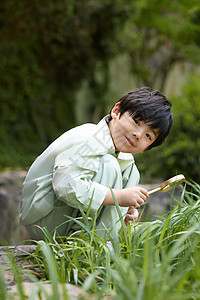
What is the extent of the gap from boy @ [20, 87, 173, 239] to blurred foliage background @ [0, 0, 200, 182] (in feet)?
13.8

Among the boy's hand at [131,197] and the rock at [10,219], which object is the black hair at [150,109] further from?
the rock at [10,219]

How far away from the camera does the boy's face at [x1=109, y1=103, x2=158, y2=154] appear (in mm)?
1743

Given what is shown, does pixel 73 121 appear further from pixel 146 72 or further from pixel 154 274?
pixel 154 274

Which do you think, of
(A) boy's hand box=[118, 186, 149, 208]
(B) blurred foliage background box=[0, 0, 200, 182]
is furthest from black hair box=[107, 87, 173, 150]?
(B) blurred foliage background box=[0, 0, 200, 182]

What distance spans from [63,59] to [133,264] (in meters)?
6.68

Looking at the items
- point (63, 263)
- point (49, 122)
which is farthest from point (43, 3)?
point (63, 263)

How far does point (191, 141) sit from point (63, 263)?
3.15 m

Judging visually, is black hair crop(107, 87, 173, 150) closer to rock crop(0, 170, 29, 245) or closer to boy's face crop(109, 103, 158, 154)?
boy's face crop(109, 103, 158, 154)

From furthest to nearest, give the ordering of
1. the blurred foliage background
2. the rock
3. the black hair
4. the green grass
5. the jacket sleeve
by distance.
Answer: the blurred foliage background, the rock, the black hair, the jacket sleeve, the green grass

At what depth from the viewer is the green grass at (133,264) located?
1.04m

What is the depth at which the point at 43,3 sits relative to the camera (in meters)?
6.59

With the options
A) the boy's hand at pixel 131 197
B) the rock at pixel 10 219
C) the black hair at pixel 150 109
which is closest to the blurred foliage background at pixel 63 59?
the rock at pixel 10 219

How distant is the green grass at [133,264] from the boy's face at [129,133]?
0.33 meters

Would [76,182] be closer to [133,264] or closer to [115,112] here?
[115,112]
